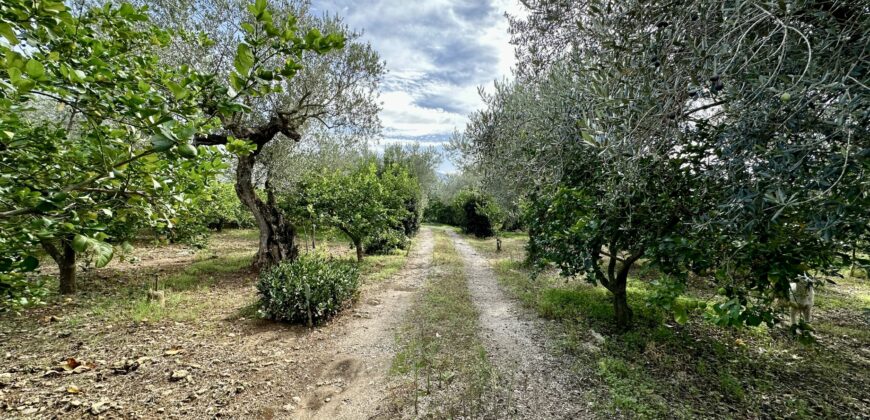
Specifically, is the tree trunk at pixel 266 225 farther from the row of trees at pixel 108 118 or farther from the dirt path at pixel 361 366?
the row of trees at pixel 108 118

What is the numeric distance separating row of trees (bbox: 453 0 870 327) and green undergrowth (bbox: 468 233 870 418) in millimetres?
931

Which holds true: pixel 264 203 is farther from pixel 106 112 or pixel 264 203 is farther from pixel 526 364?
pixel 106 112

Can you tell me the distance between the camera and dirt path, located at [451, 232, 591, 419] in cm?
427

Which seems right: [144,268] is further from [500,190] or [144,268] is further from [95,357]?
[500,190]

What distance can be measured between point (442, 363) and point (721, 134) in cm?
463

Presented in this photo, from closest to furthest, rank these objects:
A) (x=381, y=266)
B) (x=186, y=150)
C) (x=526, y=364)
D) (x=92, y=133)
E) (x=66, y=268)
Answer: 1. (x=186, y=150)
2. (x=92, y=133)
3. (x=526, y=364)
4. (x=66, y=268)
5. (x=381, y=266)

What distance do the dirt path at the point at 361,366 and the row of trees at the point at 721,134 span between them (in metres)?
3.73

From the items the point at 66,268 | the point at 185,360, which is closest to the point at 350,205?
the point at 66,268

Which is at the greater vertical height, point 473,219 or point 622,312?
point 473,219

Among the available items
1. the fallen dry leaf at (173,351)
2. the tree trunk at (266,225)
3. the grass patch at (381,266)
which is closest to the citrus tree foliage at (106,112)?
the fallen dry leaf at (173,351)

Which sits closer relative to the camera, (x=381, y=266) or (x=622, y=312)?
(x=622, y=312)

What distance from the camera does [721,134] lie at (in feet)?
9.70

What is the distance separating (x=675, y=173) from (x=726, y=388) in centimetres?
312

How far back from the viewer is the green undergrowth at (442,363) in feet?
14.0
